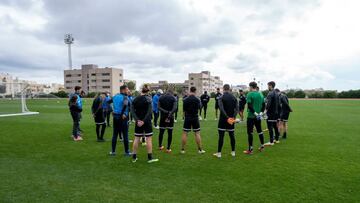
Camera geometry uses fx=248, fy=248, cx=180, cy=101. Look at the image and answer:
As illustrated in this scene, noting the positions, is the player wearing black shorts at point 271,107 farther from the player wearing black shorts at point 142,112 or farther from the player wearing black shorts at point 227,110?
the player wearing black shorts at point 142,112

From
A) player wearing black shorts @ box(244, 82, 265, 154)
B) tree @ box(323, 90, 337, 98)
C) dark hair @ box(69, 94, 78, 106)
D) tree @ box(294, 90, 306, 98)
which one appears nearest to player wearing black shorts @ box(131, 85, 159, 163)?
player wearing black shorts @ box(244, 82, 265, 154)

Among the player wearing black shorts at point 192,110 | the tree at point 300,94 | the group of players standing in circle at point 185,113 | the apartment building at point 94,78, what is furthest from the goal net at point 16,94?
the apartment building at point 94,78

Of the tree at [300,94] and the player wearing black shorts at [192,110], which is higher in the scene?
the tree at [300,94]

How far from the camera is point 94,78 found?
111312 mm

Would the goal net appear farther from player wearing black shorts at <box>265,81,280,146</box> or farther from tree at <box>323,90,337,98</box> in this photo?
tree at <box>323,90,337,98</box>

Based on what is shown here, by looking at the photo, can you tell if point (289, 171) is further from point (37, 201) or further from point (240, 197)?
point (37, 201)

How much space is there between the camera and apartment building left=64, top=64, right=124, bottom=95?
109m

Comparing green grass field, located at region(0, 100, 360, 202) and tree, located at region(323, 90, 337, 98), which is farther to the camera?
tree, located at region(323, 90, 337, 98)

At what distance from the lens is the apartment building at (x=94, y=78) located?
109 m

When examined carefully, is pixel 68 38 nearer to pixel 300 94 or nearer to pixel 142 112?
pixel 300 94

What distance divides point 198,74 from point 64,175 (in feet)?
407

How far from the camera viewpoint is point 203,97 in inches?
626

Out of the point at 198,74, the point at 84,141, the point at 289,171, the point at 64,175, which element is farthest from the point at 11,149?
the point at 198,74

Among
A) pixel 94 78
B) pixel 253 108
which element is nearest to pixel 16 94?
pixel 253 108
